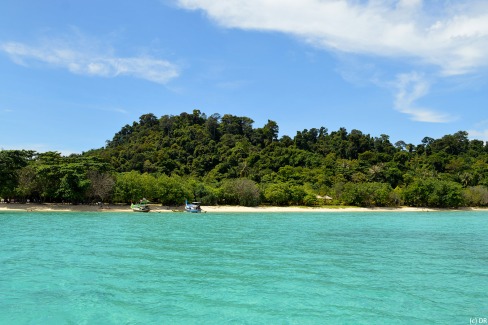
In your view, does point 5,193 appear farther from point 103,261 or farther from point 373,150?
point 373,150

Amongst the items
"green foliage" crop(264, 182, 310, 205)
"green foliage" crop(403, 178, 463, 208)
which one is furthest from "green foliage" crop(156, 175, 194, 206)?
"green foliage" crop(403, 178, 463, 208)

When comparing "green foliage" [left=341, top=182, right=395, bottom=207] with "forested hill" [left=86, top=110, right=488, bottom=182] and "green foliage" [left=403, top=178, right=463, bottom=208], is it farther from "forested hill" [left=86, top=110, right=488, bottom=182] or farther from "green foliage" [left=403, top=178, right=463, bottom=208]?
"forested hill" [left=86, top=110, right=488, bottom=182]

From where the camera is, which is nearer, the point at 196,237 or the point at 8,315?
the point at 8,315

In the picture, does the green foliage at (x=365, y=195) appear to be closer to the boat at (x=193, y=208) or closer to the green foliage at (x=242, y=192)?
the green foliage at (x=242, y=192)

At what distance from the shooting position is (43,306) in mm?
13758

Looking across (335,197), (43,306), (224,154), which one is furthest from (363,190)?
(43,306)

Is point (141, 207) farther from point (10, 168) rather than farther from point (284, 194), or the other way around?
point (284, 194)

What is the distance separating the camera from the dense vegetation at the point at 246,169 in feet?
228

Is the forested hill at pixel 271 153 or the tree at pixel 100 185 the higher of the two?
the forested hill at pixel 271 153

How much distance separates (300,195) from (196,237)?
184 ft

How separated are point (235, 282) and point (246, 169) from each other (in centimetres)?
8751

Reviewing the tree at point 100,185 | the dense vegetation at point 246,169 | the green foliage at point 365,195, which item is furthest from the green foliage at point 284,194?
the tree at point 100,185

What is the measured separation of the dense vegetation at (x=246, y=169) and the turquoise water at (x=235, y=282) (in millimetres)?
41068

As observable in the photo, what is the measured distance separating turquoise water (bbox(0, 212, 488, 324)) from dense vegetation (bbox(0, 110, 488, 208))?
41.1 meters
